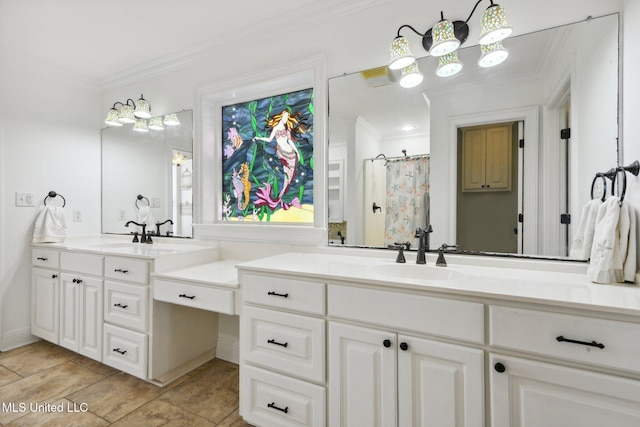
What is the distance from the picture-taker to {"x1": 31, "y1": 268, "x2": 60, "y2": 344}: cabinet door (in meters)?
2.34

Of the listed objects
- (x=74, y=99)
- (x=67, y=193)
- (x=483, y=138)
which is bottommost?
(x=67, y=193)

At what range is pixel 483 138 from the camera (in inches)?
61.4

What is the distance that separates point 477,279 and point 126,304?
2066 mm

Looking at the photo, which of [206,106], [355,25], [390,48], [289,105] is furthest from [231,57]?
[390,48]

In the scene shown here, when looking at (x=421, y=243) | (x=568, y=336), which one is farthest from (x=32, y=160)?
(x=568, y=336)

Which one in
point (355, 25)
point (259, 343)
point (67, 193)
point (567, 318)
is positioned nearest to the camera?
point (567, 318)

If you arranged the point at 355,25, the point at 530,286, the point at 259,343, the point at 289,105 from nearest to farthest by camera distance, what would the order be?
the point at 530,286 < the point at 259,343 < the point at 355,25 < the point at 289,105

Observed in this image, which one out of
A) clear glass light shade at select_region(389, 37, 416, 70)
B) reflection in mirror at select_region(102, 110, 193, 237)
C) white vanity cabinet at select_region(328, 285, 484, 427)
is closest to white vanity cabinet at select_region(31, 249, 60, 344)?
reflection in mirror at select_region(102, 110, 193, 237)

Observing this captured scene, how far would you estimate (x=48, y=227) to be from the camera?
2.52 metres

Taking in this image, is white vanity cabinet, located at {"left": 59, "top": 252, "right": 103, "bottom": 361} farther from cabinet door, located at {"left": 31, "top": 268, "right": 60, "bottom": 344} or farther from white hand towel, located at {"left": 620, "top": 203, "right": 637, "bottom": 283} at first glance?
white hand towel, located at {"left": 620, "top": 203, "right": 637, "bottom": 283}

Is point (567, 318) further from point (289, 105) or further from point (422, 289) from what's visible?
point (289, 105)

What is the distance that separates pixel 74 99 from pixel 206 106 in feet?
4.90

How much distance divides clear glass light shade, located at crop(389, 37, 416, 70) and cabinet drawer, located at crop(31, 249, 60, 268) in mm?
2796

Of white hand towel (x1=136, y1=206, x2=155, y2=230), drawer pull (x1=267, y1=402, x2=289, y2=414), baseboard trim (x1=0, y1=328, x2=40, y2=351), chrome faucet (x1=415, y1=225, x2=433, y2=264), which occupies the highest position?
white hand towel (x1=136, y1=206, x2=155, y2=230)
